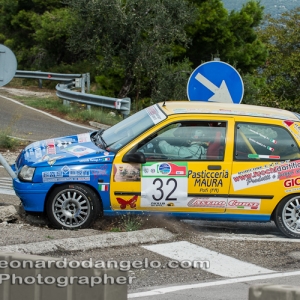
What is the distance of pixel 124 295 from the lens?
11.9ft

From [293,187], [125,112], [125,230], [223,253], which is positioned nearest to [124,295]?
[223,253]

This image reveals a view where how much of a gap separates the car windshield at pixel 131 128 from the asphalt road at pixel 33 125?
589 centimetres

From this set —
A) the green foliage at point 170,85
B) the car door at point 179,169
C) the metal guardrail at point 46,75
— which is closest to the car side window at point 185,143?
the car door at point 179,169

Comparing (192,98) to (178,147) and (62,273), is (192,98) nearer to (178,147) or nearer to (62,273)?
(178,147)

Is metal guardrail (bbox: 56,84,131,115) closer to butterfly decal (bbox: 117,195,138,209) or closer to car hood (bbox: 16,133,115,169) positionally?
car hood (bbox: 16,133,115,169)

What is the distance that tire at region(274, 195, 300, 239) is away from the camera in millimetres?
8156

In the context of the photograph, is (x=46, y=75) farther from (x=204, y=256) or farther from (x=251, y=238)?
(x=204, y=256)

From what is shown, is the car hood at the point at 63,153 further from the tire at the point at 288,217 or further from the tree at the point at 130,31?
the tree at the point at 130,31

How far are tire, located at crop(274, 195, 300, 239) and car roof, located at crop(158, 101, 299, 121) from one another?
104 cm

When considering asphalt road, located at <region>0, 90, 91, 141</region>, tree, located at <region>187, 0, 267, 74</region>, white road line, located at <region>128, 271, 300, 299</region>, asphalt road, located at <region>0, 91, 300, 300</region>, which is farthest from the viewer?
tree, located at <region>187, 0, 267, 74</region>

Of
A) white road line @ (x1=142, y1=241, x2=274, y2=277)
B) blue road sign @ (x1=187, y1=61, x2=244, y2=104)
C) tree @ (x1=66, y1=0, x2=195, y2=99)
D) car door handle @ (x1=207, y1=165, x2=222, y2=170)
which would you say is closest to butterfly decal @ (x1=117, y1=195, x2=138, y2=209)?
white road line @ (x1=142, y1=241, x2=274, y2=277)

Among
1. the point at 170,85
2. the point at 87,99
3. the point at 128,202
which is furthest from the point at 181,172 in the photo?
the point at 170,85

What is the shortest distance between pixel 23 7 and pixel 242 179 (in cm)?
3504

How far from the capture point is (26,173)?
801cm
